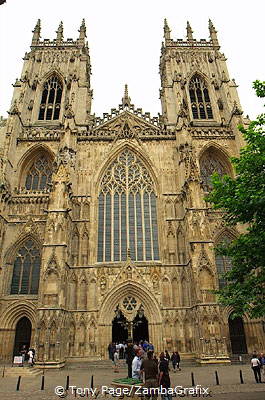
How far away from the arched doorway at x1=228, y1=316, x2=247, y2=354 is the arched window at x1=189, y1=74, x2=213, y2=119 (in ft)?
64.3

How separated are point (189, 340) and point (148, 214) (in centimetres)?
954

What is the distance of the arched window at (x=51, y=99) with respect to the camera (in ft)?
103

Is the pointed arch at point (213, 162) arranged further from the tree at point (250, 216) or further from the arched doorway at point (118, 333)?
the tree at point (250, 216)

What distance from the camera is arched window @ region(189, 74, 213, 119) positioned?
104ft

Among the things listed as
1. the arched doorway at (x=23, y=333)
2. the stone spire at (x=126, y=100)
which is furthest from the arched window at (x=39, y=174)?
the arched doorway at (x=23, y=333)

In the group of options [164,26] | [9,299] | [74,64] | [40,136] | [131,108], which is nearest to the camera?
[9,299]

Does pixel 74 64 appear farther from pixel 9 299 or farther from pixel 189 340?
pixel 189 340

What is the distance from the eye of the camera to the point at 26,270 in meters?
22.3

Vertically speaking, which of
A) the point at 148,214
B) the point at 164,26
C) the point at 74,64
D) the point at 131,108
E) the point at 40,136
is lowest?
the point at 148,214

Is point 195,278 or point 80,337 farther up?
point 195,278

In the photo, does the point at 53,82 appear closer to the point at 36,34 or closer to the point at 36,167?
the point at 36,34

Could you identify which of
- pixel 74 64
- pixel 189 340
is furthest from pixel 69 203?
pixel 74 64

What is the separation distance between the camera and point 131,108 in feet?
100

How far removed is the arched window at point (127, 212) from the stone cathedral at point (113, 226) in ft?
0.28
